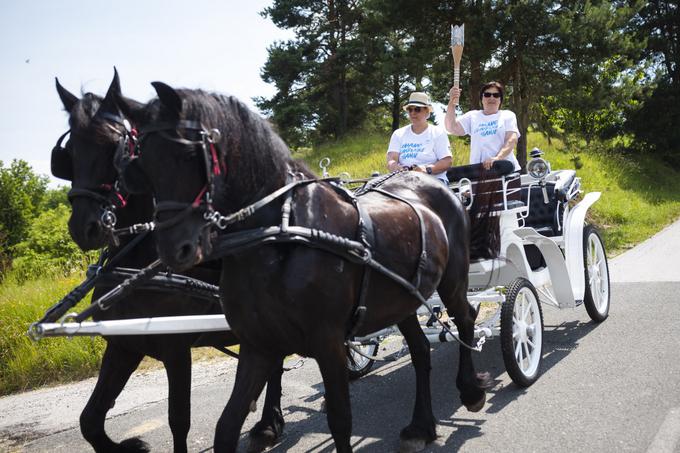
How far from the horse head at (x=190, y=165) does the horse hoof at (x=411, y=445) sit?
1901mm

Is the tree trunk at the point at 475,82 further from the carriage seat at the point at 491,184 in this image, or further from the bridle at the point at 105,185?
the bridle at the point at 105,185

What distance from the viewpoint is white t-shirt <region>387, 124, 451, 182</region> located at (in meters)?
5.50

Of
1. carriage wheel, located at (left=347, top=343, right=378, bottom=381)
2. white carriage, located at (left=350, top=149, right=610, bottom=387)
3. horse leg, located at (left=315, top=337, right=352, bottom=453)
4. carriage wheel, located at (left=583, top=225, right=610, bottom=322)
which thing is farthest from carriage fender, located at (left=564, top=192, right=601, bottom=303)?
horse leg, located at (left=315, top=337, right=352, bottom=453)

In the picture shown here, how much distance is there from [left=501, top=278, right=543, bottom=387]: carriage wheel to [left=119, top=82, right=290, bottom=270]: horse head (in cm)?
262

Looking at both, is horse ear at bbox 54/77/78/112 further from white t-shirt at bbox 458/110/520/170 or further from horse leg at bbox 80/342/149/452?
white t-shirt at bbox 458/110/520/170

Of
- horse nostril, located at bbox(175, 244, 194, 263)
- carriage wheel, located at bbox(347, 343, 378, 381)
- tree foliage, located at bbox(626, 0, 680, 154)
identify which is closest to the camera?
horse nostril, located at bbox(175, 244, 194, 263)

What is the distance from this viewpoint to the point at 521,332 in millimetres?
4902

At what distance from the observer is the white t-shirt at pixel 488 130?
5.87 m

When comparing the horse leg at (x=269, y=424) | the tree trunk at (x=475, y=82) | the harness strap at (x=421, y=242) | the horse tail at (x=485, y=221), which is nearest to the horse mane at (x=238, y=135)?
the harness strap at (x=421, y=242)

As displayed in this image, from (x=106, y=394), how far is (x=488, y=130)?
4.25m

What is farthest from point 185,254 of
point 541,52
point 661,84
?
point 661,84

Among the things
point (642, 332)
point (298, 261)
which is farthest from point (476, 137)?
point (298, 261)

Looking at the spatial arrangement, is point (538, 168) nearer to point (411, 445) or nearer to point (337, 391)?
point (411, 445)

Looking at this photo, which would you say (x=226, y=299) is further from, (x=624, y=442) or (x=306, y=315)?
(x=624, y=442)
